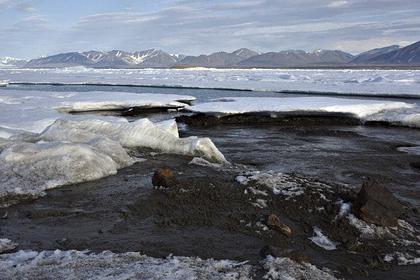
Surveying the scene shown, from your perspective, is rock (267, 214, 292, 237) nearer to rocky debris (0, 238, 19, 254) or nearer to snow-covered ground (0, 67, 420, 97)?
rocky debris (0, 238, 19, 254)

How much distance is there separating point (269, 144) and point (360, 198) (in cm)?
572

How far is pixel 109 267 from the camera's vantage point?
164 inches

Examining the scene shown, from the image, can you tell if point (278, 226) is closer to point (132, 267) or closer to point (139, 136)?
point (132, 267)

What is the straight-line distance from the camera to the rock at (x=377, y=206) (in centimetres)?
550

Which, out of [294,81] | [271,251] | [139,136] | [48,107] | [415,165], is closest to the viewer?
[271,251]

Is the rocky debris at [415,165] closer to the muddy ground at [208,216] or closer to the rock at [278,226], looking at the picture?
the muddy ground at [208,216]

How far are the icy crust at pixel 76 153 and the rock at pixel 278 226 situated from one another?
310cm

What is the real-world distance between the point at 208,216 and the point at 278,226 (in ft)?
2.99

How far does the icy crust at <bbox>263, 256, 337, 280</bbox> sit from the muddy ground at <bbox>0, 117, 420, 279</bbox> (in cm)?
13

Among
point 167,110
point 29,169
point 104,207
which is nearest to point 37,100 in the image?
point 167,110

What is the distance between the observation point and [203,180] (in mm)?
6895

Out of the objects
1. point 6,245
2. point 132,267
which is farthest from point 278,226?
point 6,245

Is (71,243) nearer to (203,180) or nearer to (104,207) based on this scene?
(104,207)

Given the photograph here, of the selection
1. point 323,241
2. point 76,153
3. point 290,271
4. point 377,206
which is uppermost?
point 76,153
